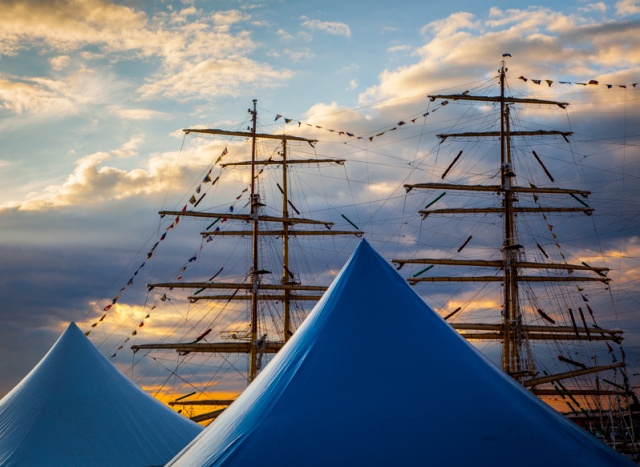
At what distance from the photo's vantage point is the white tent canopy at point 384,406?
32.9 feet

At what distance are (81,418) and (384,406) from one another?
1191 cm

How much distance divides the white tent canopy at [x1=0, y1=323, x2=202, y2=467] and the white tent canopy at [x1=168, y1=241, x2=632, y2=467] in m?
8.29

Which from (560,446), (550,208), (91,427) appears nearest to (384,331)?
(560,446)

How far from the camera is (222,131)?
42938 millimetres

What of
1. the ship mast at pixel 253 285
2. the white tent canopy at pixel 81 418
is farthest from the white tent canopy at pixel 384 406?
the ship mast at pixel 253 285

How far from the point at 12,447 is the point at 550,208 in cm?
3420

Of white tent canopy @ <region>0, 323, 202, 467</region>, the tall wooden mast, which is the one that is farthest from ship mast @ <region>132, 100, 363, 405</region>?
white tent canopy @ <region>0, 323, 202, 467</region>

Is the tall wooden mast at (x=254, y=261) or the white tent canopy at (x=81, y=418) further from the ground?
the tall wooden mast at (x=254, y=261)

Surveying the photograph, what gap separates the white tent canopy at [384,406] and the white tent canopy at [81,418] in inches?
327

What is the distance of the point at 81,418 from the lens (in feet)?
64.9

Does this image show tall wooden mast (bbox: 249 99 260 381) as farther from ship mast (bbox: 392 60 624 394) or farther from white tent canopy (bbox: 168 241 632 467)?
white tent canopy (bbox: 168 241 632 467)

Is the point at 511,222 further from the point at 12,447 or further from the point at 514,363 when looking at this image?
the point at 12,447

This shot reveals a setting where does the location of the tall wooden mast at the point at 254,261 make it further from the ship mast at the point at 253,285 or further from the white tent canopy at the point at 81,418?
the white tent canopy at the point at 81,418

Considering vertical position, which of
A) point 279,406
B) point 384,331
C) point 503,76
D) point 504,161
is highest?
point 503,76
